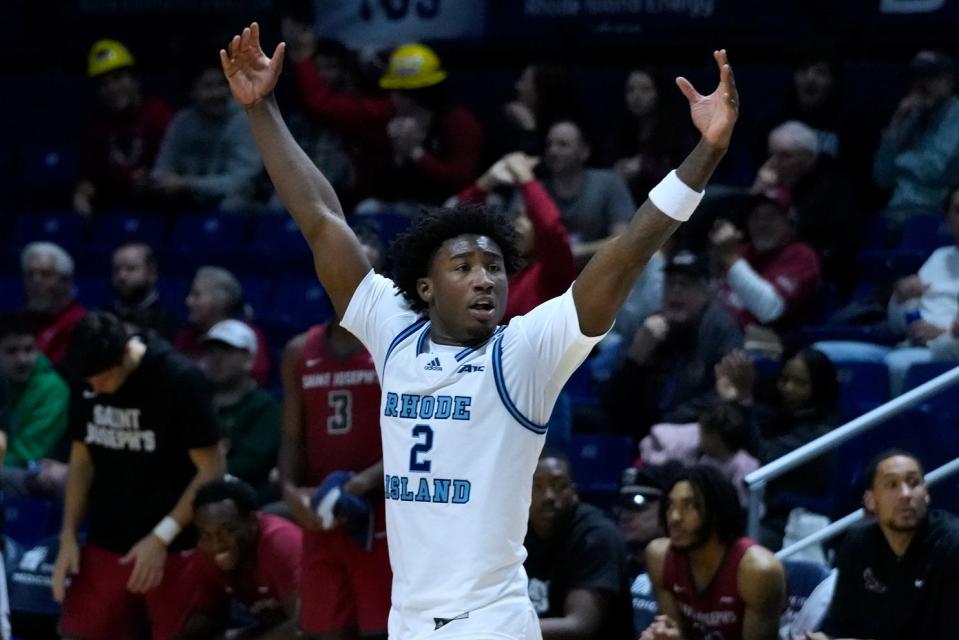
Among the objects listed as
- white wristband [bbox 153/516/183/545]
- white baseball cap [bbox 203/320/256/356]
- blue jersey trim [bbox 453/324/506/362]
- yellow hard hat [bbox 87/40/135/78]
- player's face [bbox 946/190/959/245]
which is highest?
yellow hard hat [bbox 87/40/135/78]

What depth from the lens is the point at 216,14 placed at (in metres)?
11.9

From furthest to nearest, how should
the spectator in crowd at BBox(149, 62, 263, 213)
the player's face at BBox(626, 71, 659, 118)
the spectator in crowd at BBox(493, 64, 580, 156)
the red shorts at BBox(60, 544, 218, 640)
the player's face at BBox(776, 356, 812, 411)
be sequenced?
the spectator in crowd at BBox(149, 62, 263, 213) → the spectator in crowd at BBox(493, 64, 580, 156) → the player's face at BBox(626, 71, 659, 118) → the player's face at BBox(776, 356, 812, 411) → the red shorts at BBox(60, 544, 218, 640)

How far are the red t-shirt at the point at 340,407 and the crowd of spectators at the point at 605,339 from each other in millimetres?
11

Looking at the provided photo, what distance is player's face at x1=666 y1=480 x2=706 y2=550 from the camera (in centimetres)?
614

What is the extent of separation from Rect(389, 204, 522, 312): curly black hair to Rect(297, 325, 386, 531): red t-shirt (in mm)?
1957

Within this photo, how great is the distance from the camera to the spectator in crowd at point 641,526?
22.0ft

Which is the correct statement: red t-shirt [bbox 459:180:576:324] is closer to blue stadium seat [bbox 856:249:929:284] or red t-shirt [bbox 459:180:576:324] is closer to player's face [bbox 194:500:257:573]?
player's face [bbox 194:500:257:573]

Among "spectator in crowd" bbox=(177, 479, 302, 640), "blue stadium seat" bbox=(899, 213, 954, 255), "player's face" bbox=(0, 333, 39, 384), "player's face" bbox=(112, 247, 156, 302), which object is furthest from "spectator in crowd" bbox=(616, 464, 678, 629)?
"player's face" bbox=(0, 333, 39, 384)

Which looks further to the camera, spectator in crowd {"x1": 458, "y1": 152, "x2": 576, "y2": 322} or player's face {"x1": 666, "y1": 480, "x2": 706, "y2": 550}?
spectator in crowd {"x1": 458, "y1": 152, "x2": 576, "y2": 322}

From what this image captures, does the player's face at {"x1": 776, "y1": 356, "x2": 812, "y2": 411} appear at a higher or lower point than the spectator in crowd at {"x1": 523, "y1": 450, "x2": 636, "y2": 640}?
higher

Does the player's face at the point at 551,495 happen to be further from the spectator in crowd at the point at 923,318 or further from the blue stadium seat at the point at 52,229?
the blue stadium seat at the point at 52,229

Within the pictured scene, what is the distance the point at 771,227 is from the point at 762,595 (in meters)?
2.72

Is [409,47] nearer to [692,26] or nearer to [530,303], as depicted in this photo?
[692,26]

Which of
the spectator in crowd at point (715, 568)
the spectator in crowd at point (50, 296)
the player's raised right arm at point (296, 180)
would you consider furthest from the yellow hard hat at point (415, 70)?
the player's raised right arm at point (296, 180)
